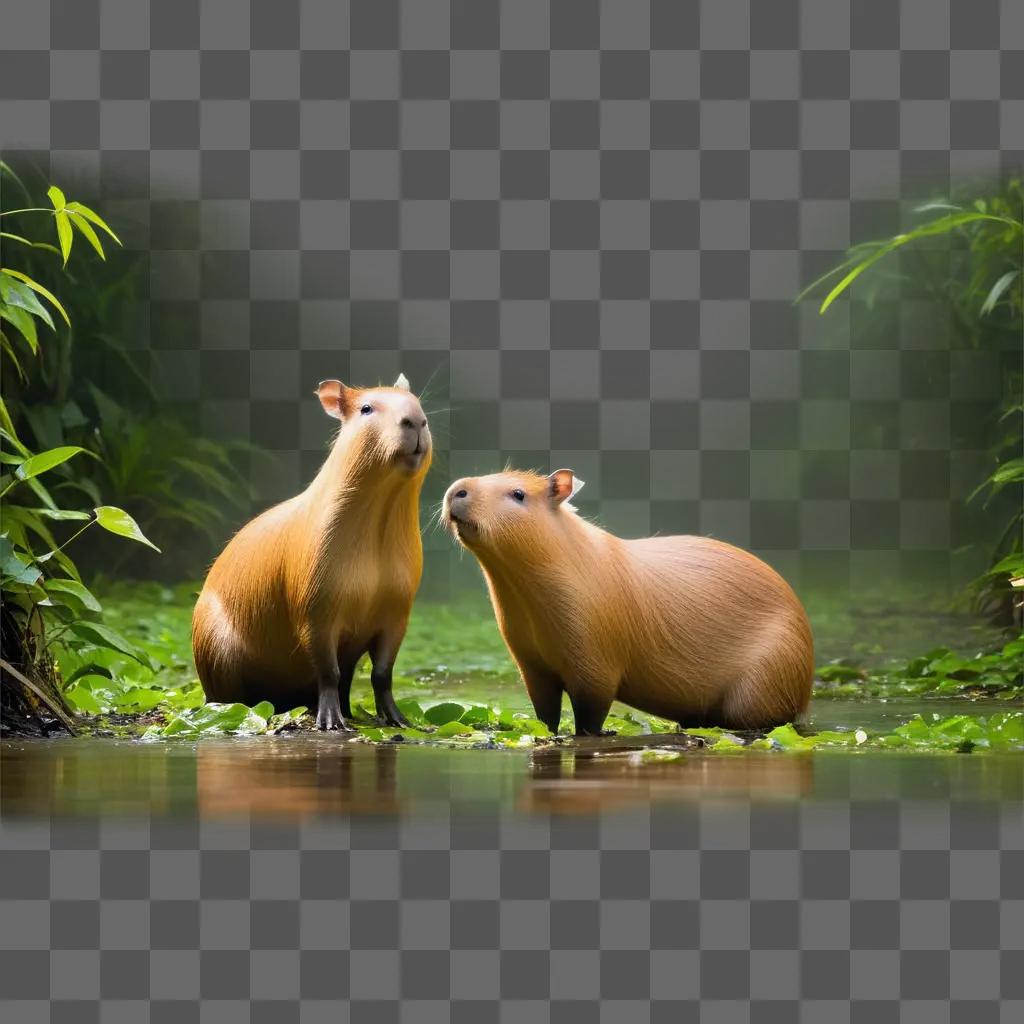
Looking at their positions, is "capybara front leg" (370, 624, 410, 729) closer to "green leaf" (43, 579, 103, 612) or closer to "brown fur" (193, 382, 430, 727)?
"brown fur" (193, 382, 430, 727)

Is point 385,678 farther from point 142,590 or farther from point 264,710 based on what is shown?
point 142,590

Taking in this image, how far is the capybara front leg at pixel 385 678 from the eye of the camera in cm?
579

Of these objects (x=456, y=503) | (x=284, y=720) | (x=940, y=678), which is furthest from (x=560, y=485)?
(x=940, y=678)

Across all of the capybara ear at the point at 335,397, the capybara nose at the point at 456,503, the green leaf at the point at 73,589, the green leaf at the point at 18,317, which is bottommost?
the green leaf at the point at 73,589

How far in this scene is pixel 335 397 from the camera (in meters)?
5.95

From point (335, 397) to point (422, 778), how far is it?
83.4 inches

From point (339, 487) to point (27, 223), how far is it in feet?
20.6

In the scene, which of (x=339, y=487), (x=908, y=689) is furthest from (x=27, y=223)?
(x=908, y=689)

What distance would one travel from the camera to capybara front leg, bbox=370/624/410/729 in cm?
579

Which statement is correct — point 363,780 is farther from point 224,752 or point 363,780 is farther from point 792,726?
point 792,726

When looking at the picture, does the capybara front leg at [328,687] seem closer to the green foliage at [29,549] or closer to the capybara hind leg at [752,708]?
the green foliage at [29,549]

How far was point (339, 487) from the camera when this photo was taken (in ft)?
18.7

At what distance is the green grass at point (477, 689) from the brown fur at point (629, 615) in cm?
20

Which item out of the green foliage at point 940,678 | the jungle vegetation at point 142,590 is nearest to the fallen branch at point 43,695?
the jungle vegetation at point 142,590
